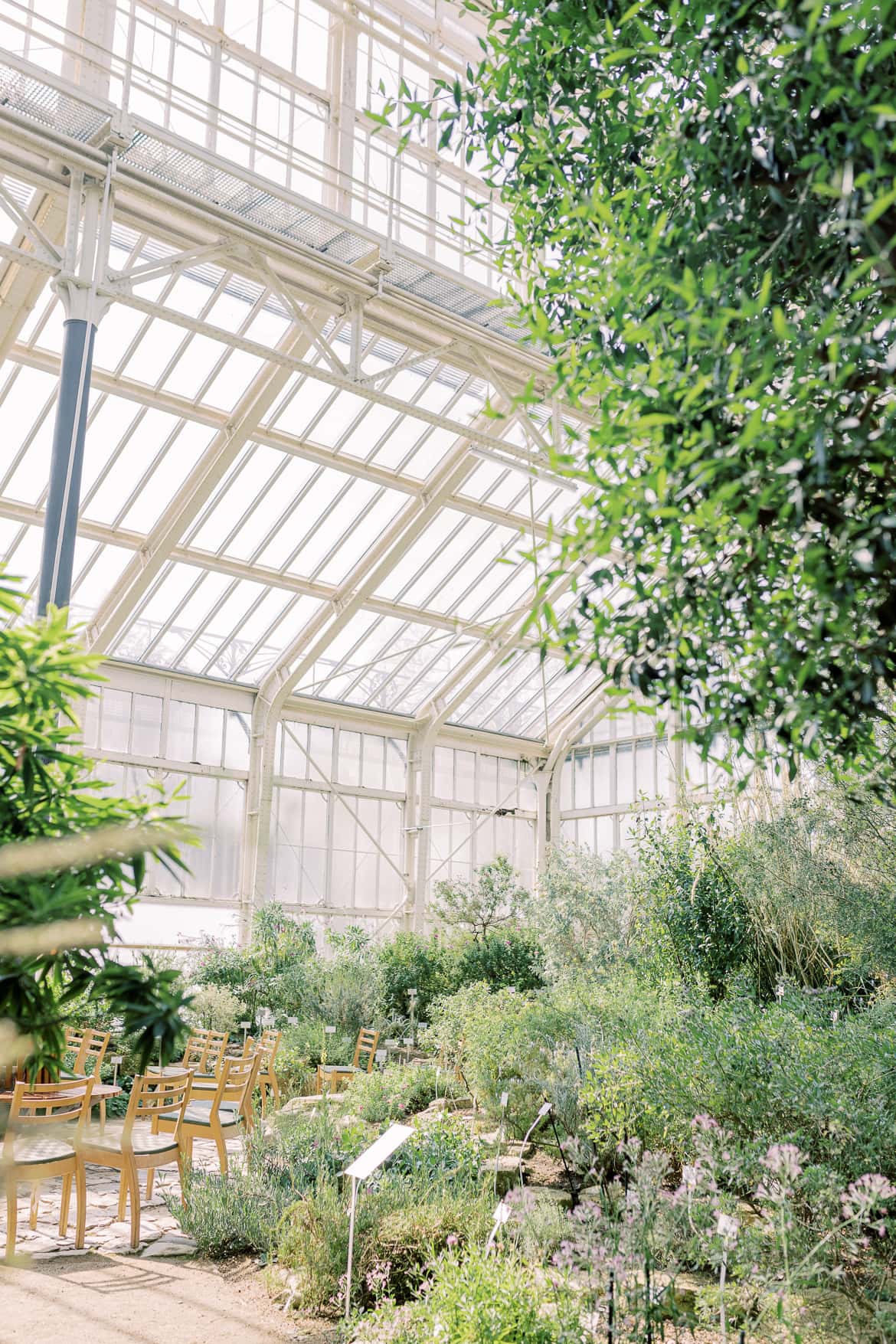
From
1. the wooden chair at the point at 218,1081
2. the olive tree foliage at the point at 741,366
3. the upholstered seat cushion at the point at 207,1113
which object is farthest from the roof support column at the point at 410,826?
the olive tree foliage at the point at 741,366

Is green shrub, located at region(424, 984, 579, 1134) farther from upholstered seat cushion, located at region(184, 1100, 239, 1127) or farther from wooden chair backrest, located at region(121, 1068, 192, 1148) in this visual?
wooden chair backrest, located at region(121, 1068, 192, 1148)

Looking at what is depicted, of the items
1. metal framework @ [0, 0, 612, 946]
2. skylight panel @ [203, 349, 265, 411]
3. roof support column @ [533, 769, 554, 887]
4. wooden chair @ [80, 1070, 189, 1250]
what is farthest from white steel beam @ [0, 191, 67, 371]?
roof support column @ [533, 769, 554, 887]

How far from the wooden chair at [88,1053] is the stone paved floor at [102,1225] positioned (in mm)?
447

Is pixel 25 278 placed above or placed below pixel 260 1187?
above

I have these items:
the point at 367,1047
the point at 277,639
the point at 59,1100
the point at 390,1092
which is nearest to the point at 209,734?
the point at 277,639

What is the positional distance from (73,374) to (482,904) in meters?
8.64

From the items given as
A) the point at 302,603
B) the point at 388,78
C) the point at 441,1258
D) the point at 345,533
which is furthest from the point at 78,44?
the point at 441,1258

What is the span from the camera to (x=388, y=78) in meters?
10.6

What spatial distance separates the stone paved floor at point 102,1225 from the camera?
537cm

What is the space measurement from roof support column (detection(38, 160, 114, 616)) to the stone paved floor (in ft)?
11.7

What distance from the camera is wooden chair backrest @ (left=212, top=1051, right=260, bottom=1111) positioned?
21.2ft

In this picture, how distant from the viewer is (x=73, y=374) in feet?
24.4

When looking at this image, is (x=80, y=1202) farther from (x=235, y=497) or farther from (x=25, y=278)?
(x=235, y=497)

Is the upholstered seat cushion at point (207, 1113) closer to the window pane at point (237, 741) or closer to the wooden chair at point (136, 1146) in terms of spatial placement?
the wooden chair at point (136, 1146)
